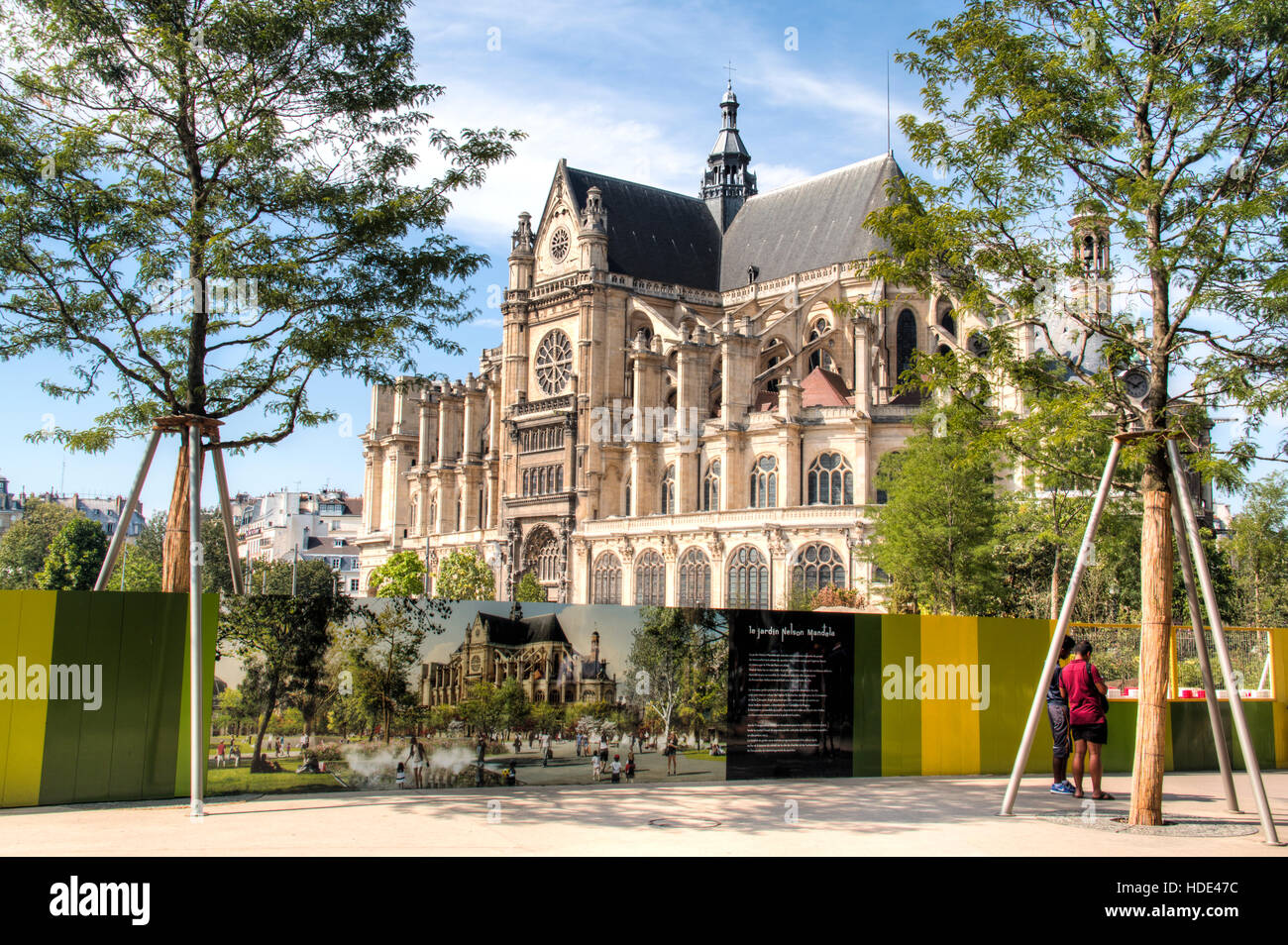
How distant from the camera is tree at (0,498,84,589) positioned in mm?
87312

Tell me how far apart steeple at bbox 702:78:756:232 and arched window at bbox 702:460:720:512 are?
2686cm

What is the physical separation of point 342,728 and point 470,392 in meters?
60.5

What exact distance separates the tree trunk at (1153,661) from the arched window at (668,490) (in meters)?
43.3

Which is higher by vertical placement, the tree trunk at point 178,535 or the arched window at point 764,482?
the arched window at point 764,482

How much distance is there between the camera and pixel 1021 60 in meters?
13.0

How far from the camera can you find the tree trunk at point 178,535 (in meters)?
13.8

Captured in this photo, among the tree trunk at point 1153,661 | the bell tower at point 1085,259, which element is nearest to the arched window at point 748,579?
the bell tower at point 1085,259

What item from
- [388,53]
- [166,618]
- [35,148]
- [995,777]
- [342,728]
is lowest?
[995,777]

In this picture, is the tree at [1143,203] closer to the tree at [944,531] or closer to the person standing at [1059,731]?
the person standing at [1059,731]

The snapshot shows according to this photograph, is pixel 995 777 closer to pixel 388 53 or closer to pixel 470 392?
pixel 388 53

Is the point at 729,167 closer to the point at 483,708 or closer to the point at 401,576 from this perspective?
the point at 401,576

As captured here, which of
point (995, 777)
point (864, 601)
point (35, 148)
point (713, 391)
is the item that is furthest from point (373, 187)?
point (713, 391)

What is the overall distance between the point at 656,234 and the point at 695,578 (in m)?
25.6

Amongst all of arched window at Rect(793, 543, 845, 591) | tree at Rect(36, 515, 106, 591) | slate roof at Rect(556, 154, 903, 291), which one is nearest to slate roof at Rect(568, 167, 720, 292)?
slate roof at Rect(556, 154, 903, 291)
